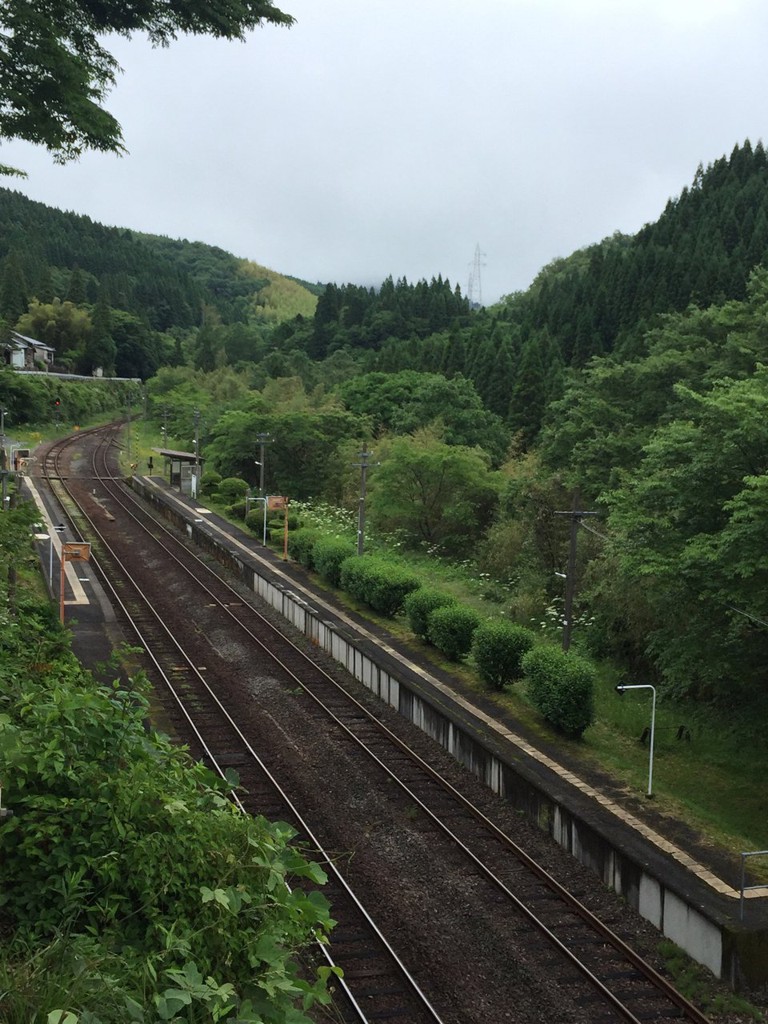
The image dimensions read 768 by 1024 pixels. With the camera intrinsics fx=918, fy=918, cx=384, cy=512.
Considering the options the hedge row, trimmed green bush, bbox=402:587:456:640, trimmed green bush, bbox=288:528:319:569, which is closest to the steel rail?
the hedge row

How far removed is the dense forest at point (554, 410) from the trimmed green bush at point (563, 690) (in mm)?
1701

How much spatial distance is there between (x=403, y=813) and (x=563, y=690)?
3.96m

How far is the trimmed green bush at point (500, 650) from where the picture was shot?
747 inches

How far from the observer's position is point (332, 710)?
19188 mm

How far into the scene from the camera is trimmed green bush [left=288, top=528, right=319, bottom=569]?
3164cm

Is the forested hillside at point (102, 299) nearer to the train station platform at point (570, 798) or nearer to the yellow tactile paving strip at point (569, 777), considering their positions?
the train station platform at point (570, 798)

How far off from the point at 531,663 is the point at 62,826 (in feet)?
39.8

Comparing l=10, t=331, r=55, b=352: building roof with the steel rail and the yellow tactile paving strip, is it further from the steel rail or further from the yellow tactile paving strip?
the yellow tactile paving strip

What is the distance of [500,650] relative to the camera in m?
19.0

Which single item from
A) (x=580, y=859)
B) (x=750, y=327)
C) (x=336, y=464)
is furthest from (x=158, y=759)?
(x=336, y=464)

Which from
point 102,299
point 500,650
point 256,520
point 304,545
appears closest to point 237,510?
point 256,520

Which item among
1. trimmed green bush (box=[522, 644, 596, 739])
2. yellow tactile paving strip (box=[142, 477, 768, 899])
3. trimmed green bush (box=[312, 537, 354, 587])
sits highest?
trimmed green bush (box=[312, 537, 354, 587])

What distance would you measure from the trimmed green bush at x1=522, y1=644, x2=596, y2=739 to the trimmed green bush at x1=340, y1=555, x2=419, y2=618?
7.33 metres

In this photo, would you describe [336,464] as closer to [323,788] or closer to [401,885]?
[323,788]
